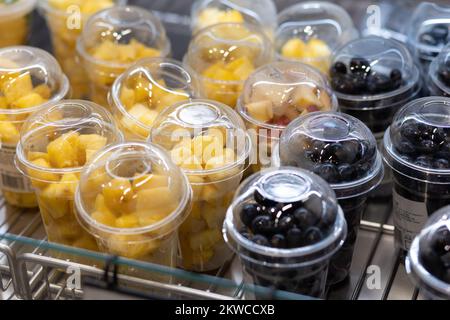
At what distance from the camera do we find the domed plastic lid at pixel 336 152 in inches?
48.4

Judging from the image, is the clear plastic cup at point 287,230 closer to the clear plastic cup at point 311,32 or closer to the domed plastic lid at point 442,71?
the domed plastic lid at point 442,71

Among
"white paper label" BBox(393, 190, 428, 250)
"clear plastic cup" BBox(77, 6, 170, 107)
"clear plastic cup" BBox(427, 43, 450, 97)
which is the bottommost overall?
"white paper label" BBox(393, 190, 428, 250)

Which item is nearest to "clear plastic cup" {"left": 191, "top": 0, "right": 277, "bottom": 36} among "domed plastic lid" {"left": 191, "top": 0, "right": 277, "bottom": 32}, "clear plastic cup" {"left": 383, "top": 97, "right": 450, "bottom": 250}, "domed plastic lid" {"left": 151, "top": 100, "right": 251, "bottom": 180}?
"domed plastic lid" {"left": 191, "top": 0, "right": 277, "bottom": 32}

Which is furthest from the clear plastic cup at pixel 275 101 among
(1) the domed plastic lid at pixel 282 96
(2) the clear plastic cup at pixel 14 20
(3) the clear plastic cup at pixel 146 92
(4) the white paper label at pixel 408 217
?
(2) the clear plastic cup at pixel 14 20

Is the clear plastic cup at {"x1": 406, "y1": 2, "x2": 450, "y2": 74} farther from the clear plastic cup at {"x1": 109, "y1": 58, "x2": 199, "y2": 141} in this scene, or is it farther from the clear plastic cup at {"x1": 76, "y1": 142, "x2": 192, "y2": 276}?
the clear plastic cup at {"x1": 76, "y1": 142, "x2": 192, "y2": 276}

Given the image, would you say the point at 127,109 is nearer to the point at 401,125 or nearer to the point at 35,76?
the point at 35,76

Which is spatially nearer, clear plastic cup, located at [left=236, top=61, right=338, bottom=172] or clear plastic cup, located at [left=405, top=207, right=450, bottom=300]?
clear plastic cup, located at [left=405, top=207, right=450, bottom=300]

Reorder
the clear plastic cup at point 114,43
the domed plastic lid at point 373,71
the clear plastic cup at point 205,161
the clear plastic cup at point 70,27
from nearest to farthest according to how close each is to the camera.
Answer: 1. the clear plastic cup at point 205,161
2. the domed plastic lid at point 373,71
3. the clear plastic cup at point 114,43
4. the clear plastic cup at point 70,27

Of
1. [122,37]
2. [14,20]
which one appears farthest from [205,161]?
[14,20]

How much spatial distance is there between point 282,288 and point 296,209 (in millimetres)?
125

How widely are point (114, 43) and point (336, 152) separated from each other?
0.70 meters

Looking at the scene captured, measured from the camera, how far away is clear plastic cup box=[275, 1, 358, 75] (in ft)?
5.62

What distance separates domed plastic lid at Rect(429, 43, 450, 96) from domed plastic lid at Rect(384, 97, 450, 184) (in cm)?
15

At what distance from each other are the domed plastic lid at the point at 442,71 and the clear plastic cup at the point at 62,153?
659 mm
